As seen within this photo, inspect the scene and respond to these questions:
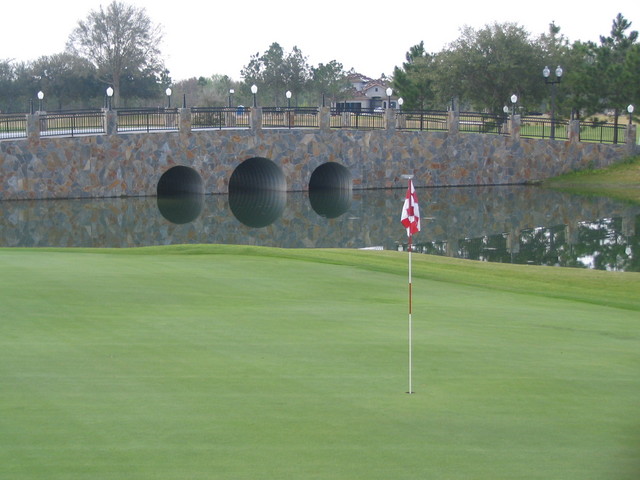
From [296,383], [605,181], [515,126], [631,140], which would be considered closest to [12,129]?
[515,126]

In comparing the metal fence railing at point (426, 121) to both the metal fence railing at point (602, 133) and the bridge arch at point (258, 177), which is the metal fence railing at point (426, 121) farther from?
the metal fence railing at point (602, 133)

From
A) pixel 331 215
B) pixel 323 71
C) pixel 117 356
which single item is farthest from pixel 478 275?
pixel 323 71

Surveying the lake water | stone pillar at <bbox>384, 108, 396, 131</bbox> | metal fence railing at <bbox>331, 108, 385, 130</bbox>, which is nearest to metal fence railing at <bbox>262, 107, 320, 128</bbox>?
metal fence railing at <bbox>331, 108, 385, 130</bbox>

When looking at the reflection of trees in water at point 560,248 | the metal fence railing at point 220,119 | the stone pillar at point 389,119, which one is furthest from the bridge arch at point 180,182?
the reflection of trees in water at point 560,248

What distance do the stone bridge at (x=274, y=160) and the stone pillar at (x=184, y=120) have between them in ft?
A: 0.24

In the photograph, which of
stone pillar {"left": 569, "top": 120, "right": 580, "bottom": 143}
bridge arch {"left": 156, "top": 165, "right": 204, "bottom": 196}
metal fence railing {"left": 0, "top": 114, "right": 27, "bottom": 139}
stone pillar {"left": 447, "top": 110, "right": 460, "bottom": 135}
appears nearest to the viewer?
→ metal fence railing {"left": 0, "top": 114, "right": 27, "bottom": 139}

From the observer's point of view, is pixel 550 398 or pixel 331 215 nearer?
pixel 550 398

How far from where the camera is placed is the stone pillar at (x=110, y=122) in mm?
39750

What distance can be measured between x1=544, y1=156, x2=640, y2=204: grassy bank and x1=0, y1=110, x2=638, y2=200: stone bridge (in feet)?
2.44

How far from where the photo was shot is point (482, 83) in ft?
205

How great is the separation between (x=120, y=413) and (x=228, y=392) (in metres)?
0.98

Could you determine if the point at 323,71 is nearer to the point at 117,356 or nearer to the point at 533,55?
the point at 533,55

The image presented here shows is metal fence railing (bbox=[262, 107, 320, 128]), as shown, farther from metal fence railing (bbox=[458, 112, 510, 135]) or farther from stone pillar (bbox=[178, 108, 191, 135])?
metal fence railing (bbox=[458, 112, 510, 135])

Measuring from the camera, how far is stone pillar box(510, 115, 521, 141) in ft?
161
